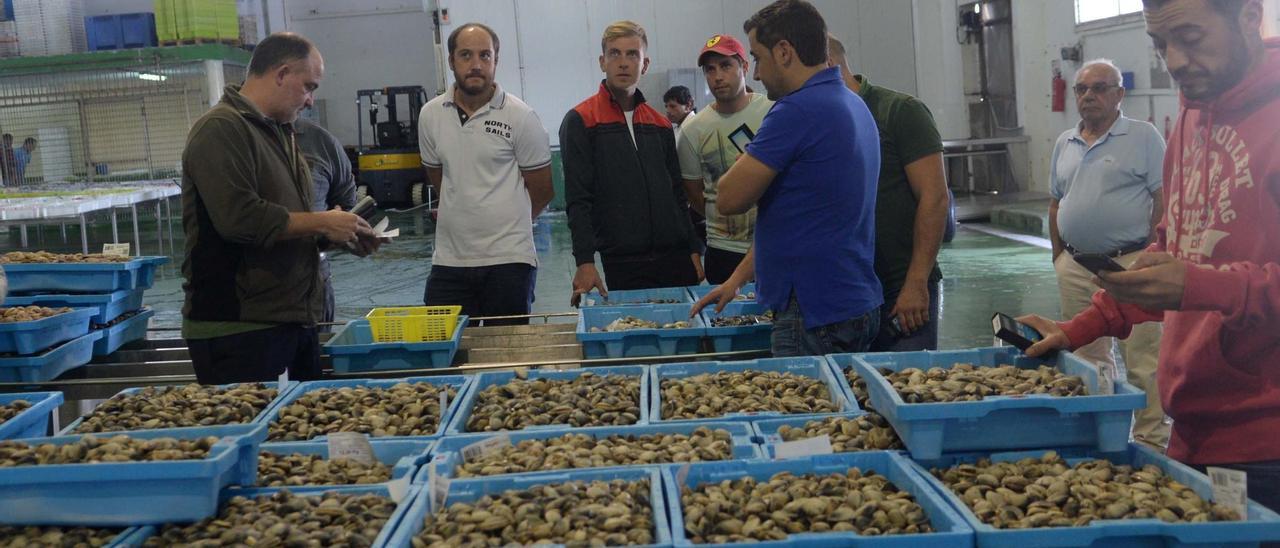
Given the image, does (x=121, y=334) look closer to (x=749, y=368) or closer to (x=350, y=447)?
(x=350, y=447)

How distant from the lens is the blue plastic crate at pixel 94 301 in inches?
141

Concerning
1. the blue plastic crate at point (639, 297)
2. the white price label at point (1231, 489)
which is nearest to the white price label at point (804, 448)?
the white price label at point (1231, 489)

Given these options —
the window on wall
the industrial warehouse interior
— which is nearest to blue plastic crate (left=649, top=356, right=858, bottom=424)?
the industrial warehouse interior

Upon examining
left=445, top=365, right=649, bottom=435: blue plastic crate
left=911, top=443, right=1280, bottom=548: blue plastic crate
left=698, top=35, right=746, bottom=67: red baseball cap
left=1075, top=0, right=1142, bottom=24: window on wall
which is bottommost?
left=911, top=443, right=1280, bottom=548: blue plastic crate

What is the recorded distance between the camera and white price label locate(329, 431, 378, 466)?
2.08 meters

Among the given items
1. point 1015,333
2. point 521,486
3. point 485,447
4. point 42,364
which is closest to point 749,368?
point 1015,333

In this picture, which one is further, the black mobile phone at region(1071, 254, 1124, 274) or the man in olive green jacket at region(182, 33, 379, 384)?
the man in olive green jacket at region(182, 33, 379, 384)

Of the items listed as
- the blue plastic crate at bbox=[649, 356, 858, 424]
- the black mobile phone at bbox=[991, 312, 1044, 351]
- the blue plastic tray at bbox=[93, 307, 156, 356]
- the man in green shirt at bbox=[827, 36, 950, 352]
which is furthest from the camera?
the blue plastic tray at bbox=[93, 307, 156, 356]

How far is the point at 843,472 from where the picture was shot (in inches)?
76.5

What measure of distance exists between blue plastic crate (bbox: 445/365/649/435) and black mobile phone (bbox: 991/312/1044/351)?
2.45 ft

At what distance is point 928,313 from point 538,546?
1.70 m

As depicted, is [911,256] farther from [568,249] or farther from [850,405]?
[568,249]

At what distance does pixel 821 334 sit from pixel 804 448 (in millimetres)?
779

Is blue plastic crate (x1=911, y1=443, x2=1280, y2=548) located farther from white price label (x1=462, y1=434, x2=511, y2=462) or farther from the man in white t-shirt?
the man in white t-shirt
